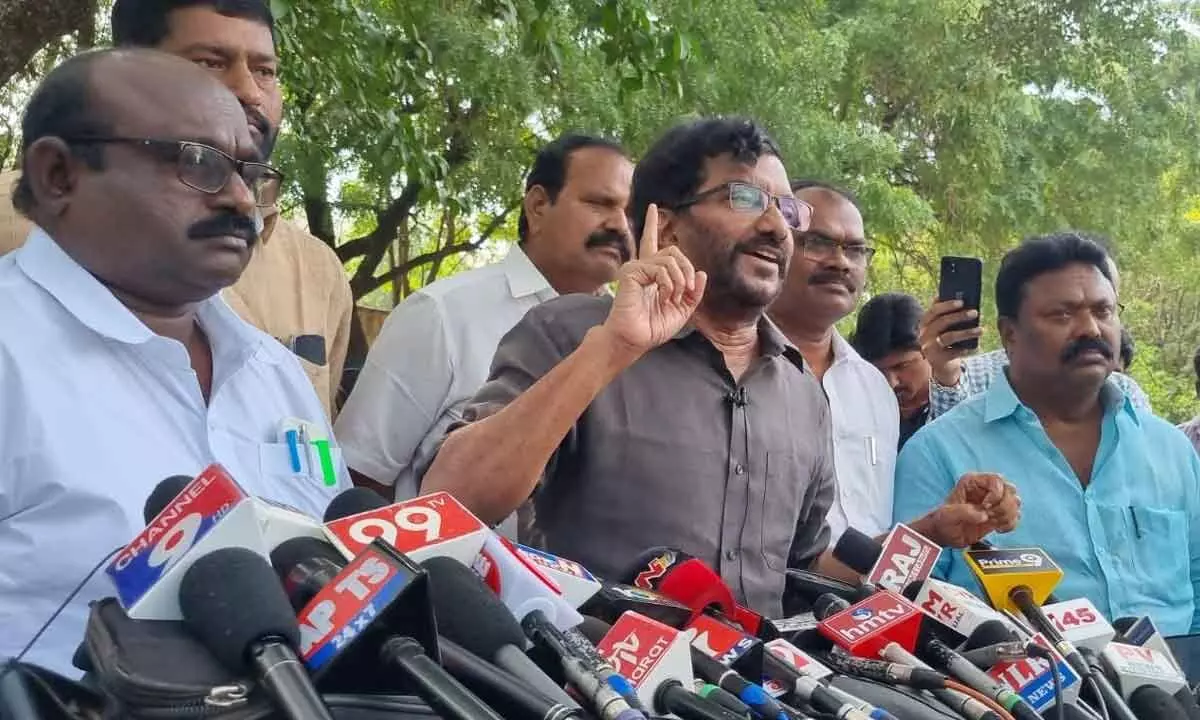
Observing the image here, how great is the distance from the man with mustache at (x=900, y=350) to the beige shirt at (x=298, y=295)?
2.03 metres

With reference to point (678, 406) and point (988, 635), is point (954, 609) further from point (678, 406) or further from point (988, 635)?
point (678, 406)

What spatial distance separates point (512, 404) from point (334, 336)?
60.4 inches

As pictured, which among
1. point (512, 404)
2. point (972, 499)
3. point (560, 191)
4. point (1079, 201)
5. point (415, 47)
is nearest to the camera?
point (512, 404)

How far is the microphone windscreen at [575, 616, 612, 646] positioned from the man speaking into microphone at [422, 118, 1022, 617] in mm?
561

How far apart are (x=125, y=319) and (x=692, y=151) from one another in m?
1.40

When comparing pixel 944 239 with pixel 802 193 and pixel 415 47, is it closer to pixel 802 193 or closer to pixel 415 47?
pixel 415 47

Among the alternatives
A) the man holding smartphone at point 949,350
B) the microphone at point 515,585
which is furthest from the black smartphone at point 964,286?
the microphone at point 515,585

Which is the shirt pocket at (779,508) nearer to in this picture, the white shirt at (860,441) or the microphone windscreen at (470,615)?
the white shirt at (860,441)

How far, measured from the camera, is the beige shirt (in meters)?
3.50

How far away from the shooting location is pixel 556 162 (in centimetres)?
447

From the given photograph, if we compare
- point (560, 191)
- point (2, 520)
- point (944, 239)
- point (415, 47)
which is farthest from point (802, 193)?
point (944, 239)

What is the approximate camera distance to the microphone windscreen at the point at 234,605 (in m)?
1.31

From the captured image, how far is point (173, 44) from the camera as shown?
3.26 m

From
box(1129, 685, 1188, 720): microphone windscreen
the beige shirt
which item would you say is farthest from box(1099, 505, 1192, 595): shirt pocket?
Answer: the beige shirt
